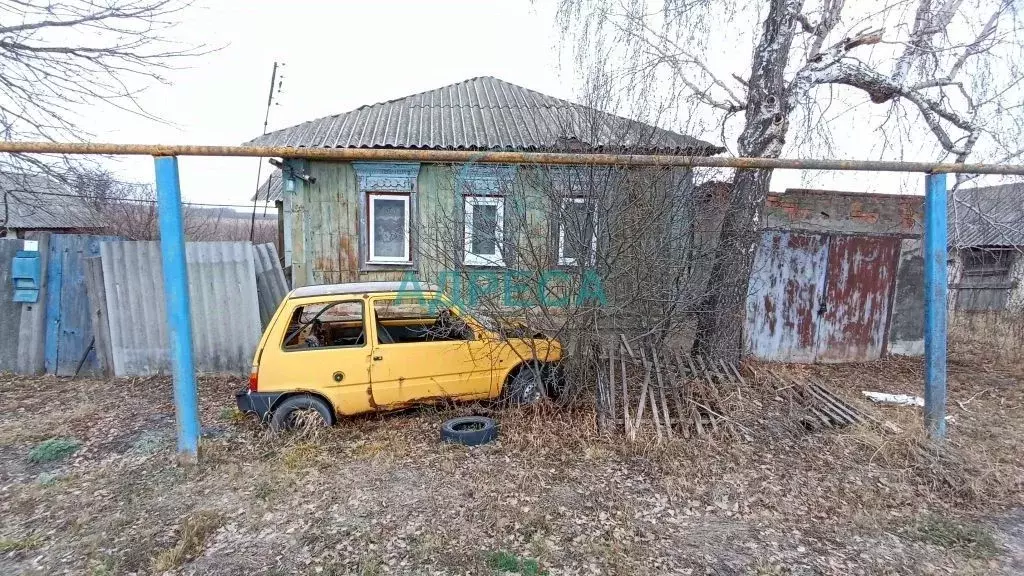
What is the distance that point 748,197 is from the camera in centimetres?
506

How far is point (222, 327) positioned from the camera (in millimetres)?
6289

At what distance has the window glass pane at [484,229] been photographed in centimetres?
416

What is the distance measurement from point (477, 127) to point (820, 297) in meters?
6.27

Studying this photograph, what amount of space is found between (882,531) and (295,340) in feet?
16.6

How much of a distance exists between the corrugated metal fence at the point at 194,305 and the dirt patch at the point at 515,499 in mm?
1512

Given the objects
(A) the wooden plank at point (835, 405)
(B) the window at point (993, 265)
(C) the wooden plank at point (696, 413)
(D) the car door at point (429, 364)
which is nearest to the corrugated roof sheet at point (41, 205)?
(D) the car door at point (429, 364)

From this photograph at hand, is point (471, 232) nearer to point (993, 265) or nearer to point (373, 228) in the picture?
point (373, 228)

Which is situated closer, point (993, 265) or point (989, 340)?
point (989, 340)

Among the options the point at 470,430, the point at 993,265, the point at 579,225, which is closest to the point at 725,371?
the point at 579,225

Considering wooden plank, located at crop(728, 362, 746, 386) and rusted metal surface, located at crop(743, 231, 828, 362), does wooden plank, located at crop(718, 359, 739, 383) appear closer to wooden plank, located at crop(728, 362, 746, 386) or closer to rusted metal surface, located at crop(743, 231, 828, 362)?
wooden plank, located at crop(728, 362, 746, 386)

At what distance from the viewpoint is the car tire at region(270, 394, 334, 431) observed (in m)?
4.14

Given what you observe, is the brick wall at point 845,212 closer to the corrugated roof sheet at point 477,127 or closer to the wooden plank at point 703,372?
the corrugated roof sheet at point 477,127

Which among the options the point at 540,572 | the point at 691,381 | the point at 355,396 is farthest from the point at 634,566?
the point at 355,396

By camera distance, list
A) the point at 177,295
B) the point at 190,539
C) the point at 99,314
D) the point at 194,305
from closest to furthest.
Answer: the point at 190,539 → the point at 177,295 → the point at 99,314 → the point at 194,305
